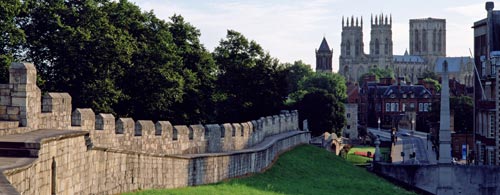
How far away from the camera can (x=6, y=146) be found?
46.0 feet

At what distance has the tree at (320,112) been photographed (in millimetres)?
90000

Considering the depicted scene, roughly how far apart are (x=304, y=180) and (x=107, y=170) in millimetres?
17703

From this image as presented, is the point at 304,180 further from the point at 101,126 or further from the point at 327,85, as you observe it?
the point at 327,85

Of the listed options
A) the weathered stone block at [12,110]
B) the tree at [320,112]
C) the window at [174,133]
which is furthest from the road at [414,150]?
the weathered stone block at [12,110]

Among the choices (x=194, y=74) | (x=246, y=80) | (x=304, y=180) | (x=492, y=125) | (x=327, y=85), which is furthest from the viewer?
(x=327, y=85)

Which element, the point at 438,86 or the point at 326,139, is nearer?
the point at 326,139

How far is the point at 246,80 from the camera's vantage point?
2768 inches

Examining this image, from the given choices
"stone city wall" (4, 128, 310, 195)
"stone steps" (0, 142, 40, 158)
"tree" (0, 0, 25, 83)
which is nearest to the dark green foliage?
"tree" (0, 0, 25, 83)

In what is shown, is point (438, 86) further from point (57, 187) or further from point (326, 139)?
Result: point (57, 187)

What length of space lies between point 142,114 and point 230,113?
1880 cm

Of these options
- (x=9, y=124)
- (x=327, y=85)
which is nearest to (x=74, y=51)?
(x=9, y=124)

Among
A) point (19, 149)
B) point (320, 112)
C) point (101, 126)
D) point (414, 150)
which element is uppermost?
point (320, 112)

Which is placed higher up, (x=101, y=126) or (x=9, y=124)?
(x=9, y=124)

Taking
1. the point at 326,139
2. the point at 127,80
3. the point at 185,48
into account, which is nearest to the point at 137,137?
the point at 127,80
